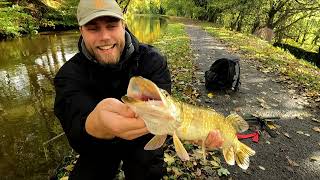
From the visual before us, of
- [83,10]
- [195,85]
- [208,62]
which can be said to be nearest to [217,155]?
[83,10]

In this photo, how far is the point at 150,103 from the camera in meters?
1.46

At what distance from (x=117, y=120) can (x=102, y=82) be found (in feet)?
5.35

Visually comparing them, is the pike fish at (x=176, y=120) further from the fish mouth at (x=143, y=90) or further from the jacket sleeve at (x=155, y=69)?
the jacket sleeve at (x=155, y=69)

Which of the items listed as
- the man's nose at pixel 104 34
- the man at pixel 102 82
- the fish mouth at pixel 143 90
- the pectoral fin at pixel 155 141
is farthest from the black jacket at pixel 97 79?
the fish mouth at pixel 143 90

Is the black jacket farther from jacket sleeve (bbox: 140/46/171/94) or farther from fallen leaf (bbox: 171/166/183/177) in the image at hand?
fallen leaf (bbox: 171/166/183/177)

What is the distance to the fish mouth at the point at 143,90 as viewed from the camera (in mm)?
1406

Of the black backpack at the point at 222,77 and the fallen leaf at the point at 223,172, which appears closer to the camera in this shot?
the fallen leaf at the point at 223,172

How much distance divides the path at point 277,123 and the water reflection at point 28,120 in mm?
3347

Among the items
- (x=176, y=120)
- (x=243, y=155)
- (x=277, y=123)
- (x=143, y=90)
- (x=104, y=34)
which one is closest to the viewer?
(x=143, y=90)

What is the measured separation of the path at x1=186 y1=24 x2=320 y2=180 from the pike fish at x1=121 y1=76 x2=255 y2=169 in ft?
5.96

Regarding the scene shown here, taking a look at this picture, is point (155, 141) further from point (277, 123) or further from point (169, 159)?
point (277, 123)

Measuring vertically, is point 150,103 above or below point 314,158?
above

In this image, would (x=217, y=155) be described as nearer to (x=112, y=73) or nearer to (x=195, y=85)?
(x=112, y=73)

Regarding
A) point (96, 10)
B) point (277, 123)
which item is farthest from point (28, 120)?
point (277, 123)
